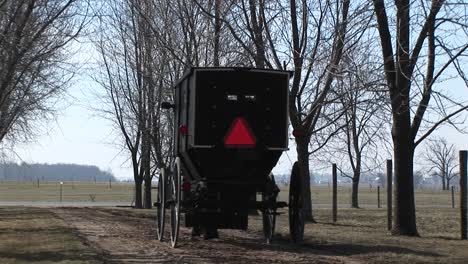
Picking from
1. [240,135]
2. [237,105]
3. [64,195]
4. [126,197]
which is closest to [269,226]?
[240,135]

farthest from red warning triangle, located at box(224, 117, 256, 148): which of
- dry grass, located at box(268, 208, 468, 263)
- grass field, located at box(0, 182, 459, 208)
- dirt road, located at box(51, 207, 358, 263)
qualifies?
grass field, located at box(0, 182, 459, 208)

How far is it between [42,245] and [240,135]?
5245 millimetres

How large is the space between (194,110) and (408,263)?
4.55m

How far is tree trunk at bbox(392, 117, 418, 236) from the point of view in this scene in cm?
1616

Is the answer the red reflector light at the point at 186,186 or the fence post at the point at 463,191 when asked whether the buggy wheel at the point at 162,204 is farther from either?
the fence post at the point at 463,191

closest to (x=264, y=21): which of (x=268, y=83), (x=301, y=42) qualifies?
(x=301, y=42)

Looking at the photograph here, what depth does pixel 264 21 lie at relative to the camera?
1672 cm

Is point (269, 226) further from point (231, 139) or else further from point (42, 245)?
point (42, 245)

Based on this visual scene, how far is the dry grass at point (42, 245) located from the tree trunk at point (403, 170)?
24.8ft

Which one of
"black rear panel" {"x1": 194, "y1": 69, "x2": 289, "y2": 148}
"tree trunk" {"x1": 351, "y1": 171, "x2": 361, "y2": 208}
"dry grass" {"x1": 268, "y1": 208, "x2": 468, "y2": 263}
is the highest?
"black rear panel" {"x1": 194, "y1": 69, "x2": 289, "y2": 148}

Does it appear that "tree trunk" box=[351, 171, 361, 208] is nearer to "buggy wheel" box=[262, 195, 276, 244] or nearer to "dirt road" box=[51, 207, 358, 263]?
"dirt road" box=[51, 207, 358, 263]

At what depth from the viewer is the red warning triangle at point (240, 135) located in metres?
12.1

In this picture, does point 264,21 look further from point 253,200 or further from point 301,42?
point 253,200

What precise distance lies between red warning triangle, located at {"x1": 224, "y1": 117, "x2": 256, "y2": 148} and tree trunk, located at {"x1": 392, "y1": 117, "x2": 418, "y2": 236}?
547 centimetres
